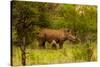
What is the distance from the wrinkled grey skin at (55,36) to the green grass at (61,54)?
0.08 meters

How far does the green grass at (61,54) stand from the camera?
2.39m

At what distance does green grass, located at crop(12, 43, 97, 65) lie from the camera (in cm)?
239

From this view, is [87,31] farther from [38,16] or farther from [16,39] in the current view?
[16,39]

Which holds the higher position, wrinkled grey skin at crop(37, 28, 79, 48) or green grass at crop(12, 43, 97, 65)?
wrinkled grey skin at crop(37, 28, 79, 48)

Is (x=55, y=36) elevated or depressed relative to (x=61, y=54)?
elevated

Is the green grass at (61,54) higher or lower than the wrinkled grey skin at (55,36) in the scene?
lower

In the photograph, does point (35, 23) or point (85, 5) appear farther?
point (85, 5)

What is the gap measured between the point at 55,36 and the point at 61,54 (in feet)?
0.79

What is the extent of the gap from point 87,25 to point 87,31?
79 mm

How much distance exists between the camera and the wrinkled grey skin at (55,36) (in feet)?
7.99

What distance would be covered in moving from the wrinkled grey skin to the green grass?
0.08 m

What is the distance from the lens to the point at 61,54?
2.49 meters
